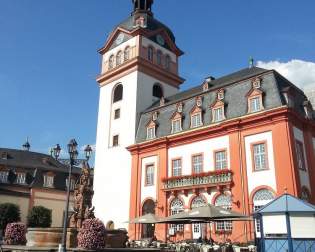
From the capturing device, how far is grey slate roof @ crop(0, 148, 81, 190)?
53.2 metres

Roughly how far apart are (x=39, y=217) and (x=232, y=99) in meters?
29.8

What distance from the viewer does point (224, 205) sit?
2998 centimetres

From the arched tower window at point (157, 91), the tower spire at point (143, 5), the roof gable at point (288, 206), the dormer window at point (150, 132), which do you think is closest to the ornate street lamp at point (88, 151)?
the roof gable at point (288, 206)

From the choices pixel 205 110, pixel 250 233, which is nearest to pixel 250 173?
pixel 250 233

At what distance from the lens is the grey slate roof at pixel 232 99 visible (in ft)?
97.7

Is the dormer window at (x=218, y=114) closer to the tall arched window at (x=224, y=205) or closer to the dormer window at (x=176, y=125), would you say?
the dormer window at (x=176, y=125)

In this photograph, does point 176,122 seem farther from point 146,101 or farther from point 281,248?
point 281,248

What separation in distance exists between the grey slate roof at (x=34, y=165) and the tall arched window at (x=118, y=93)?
17.9 meters

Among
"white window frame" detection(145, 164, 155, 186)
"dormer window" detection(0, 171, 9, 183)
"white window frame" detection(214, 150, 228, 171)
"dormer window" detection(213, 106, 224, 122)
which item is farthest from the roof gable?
"dormer window" detection(0, 171, 9, 183)

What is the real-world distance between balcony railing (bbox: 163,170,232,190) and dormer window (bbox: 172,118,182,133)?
15.5 feet

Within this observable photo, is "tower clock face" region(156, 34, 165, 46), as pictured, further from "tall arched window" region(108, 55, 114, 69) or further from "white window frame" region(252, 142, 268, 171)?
"white window frame" region(252, 142, 268, 171)

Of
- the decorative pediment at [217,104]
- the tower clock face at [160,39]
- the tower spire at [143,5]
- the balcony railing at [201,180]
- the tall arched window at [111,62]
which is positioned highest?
the tower spire at [143,5]

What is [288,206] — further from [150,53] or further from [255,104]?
[150,53]

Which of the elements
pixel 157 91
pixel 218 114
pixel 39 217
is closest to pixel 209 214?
pixel 218 114
